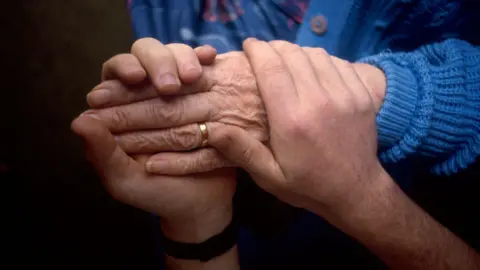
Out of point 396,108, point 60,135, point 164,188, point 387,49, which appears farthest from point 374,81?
point 60,135

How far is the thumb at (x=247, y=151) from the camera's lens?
530 millimetres

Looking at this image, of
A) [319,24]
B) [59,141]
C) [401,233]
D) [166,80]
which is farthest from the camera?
[59,141]

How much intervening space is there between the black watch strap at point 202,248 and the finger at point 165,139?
0.70ft

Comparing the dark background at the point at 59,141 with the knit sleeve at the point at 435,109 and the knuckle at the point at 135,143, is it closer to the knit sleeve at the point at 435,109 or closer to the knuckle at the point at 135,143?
the knuckle at the point at 135,143

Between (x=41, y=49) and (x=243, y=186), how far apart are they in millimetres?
956

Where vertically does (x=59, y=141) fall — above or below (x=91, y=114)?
below

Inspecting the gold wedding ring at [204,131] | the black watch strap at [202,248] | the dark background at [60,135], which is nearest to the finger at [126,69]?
the gold wedding ring at [204,131]

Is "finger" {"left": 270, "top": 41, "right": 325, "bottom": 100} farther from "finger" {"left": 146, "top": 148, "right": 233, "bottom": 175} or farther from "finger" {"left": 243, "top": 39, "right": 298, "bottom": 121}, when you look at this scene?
"finger" {"left": 146, "top": 148, "right": 233, "bottom": 175}

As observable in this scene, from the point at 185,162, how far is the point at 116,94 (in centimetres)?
14

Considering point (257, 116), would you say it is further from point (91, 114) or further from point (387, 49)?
point (387, 49)

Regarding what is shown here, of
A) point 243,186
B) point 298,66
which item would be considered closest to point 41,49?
point 243,186

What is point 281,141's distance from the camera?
1.73ft

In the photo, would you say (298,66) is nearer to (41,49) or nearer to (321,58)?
(321,58)

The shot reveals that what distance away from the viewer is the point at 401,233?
608mm
